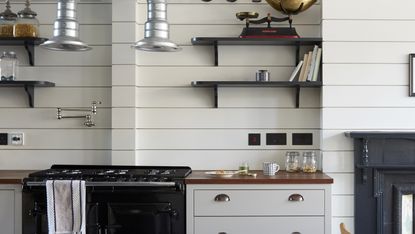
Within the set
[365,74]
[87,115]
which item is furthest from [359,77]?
[87,115]

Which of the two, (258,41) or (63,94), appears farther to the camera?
(63,94)

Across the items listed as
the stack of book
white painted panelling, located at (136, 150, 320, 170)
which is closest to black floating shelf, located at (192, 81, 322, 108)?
the stack of book

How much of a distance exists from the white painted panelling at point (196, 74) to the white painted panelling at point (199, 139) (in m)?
0.36

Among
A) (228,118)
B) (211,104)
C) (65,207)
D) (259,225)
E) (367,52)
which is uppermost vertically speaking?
(367,52)

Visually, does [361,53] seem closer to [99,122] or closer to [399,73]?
[399,73]

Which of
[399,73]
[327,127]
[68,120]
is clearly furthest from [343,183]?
[68,120]

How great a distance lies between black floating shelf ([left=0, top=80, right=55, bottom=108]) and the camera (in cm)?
345

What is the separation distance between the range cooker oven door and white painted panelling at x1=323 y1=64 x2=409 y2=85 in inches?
58.4

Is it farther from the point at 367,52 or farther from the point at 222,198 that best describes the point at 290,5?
the point at 222,198

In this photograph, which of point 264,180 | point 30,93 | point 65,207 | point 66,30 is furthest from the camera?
point 30,93

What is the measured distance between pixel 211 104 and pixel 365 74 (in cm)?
112

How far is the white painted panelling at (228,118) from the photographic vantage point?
363 centimetres

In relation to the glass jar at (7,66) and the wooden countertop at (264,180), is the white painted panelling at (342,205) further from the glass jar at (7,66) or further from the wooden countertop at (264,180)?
the glass jar at (7,66)

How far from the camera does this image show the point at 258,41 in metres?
3.50
